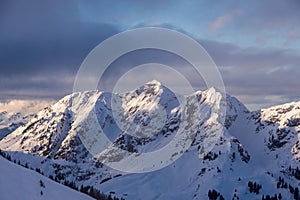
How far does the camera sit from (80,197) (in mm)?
70875

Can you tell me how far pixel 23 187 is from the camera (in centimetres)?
5441

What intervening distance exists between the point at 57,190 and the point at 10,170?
842 centimetres

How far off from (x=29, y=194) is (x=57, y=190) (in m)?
11.4

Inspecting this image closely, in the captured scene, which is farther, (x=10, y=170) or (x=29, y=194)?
(x=10, y=170)

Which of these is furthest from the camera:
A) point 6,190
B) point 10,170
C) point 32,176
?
Result: point 32,176

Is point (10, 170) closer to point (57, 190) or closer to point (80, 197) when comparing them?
point (57, 190)

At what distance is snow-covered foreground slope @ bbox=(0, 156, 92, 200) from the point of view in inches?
2004

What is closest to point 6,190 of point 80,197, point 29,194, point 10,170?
point 29,194

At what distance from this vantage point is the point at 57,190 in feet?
211

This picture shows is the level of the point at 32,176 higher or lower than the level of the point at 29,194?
higher

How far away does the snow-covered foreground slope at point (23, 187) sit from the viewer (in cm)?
5089

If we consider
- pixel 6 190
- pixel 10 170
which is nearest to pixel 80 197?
pixel 10 170

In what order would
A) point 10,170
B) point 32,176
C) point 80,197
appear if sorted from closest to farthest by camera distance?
1. point 10,170
2. point 32,176
3. point 80,197

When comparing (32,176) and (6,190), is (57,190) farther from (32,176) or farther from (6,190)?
(6,190)
